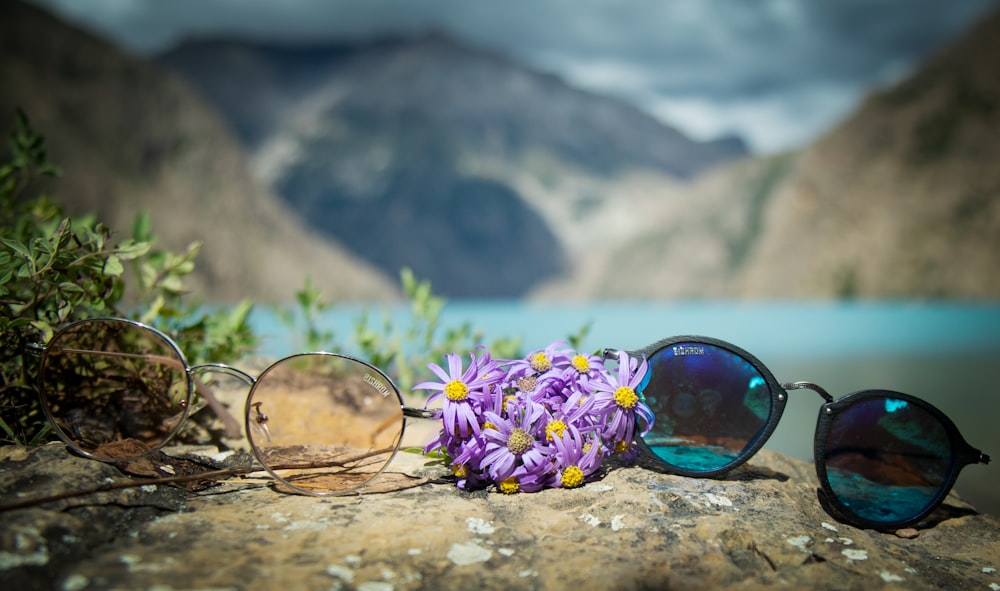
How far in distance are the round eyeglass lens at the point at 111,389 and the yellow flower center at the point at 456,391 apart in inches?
33.5

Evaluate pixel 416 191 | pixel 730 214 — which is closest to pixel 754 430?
pixel 730 214

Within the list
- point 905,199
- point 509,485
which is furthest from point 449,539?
point 905,199

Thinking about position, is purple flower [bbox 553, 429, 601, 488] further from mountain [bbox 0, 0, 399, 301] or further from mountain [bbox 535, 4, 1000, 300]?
mountain [bbox 535, 4, 1000, 300]

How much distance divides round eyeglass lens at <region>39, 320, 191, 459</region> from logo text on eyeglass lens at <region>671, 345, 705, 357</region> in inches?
57.9

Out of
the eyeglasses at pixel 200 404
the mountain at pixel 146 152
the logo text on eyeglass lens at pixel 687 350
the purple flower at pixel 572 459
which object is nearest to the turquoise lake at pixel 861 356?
the logo text on eyeglass lens at pixel 687 350

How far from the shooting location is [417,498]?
5.69 ft

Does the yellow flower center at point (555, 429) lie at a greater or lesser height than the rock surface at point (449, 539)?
greater

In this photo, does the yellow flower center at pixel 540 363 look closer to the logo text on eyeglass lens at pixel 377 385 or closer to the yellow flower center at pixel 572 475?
the yellow flower center at pixel 572 475

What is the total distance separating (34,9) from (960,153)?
8128 centimetres

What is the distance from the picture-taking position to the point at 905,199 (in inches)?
2518

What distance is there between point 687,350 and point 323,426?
1.27m

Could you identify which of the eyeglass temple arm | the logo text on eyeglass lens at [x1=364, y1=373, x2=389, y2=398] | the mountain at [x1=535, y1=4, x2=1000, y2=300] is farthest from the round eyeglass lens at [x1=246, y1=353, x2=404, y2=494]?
the mountain at [x1=535, y1=4, x2=1000, y2=300]

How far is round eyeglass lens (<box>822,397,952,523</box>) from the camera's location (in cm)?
188

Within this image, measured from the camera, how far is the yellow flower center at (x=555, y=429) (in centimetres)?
176
